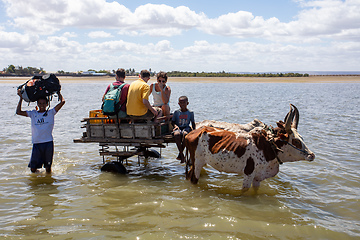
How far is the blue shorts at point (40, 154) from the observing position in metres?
8.51

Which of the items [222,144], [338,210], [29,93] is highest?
[29,93]

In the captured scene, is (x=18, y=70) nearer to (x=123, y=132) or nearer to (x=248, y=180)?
(x=123, y=132)

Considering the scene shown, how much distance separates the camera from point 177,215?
6.75 m

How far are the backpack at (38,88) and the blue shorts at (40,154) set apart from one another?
1181mm

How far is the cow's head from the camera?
288 inches

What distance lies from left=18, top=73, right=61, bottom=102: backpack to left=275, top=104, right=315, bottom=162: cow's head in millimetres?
5584

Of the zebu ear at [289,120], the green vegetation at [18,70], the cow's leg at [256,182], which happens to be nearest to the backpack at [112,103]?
the cow's leg at [256,182]

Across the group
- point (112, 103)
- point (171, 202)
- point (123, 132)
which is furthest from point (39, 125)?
point (171, 202)

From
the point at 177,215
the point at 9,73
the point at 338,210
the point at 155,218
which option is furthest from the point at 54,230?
the point at 9,73

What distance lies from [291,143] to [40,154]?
244 inches

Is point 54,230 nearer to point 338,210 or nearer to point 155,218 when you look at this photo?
point 155,218

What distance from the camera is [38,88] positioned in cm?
831

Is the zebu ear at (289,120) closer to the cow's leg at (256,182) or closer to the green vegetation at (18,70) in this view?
the cow's leg at (256,182)

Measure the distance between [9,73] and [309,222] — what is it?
315ft
